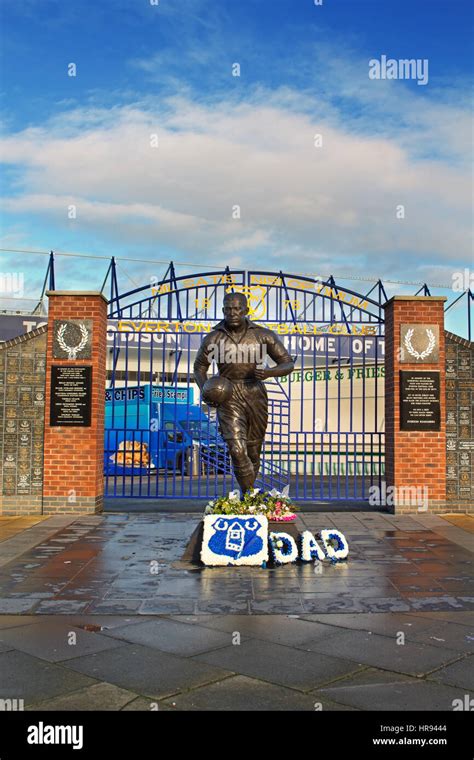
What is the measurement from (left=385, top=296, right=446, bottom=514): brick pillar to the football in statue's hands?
3815 millimetres

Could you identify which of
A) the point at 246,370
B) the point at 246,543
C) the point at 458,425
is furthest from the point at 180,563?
the point at 458,425

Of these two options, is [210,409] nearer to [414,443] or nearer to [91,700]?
[414,443]

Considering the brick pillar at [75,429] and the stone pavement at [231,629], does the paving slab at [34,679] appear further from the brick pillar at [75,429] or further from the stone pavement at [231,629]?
the brick pillar at [75,429]

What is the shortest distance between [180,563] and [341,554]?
150cm

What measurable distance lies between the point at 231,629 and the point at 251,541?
1.97 metres

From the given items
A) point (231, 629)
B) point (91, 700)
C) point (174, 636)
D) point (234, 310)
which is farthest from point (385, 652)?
point (234, 310)

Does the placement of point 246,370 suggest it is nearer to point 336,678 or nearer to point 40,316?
point 336,678

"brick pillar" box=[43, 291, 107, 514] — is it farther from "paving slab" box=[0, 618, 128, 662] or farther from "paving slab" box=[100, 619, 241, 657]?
"paving slab" box=[100, 619, 241, 657]

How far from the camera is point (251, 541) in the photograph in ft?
20.5

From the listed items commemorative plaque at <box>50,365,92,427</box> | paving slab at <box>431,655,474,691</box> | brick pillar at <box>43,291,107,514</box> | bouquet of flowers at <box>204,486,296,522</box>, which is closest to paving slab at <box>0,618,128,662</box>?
paving slab at <box>431,655,474,691</box>

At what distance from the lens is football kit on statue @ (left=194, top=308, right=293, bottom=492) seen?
22.6ft

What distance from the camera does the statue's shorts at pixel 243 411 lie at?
22.7 feet

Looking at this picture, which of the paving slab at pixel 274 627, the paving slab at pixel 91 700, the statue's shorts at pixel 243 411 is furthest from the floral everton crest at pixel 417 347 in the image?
the paving slab at pixel 91 700
